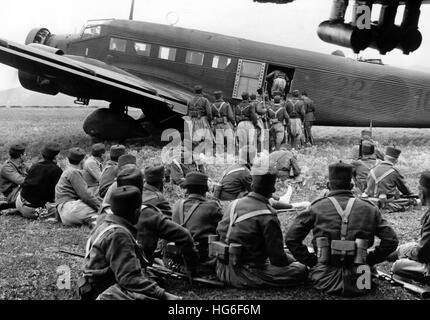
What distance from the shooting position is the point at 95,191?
31.4 feet

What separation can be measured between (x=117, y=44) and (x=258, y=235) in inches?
455

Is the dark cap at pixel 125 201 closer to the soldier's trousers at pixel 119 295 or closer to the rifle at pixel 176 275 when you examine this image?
the soldier's trousers at pixel 119 295

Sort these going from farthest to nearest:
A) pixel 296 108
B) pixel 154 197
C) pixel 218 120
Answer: pixel 296 108, pixel 218 120, pixel 154 197

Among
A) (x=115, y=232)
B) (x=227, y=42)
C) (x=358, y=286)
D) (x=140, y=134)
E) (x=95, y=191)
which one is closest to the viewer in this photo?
(x=115, y=232)

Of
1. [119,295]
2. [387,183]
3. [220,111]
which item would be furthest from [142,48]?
[119,295]

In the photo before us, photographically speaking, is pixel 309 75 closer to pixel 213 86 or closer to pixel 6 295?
pixel 213 86

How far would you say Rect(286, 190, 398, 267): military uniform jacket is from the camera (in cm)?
573

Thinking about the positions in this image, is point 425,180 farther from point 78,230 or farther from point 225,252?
point 78,230

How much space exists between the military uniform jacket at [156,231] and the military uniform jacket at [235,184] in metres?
2.61

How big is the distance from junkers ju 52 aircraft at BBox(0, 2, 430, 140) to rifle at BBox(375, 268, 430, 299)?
9.43 metres

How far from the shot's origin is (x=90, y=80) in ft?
45.2
